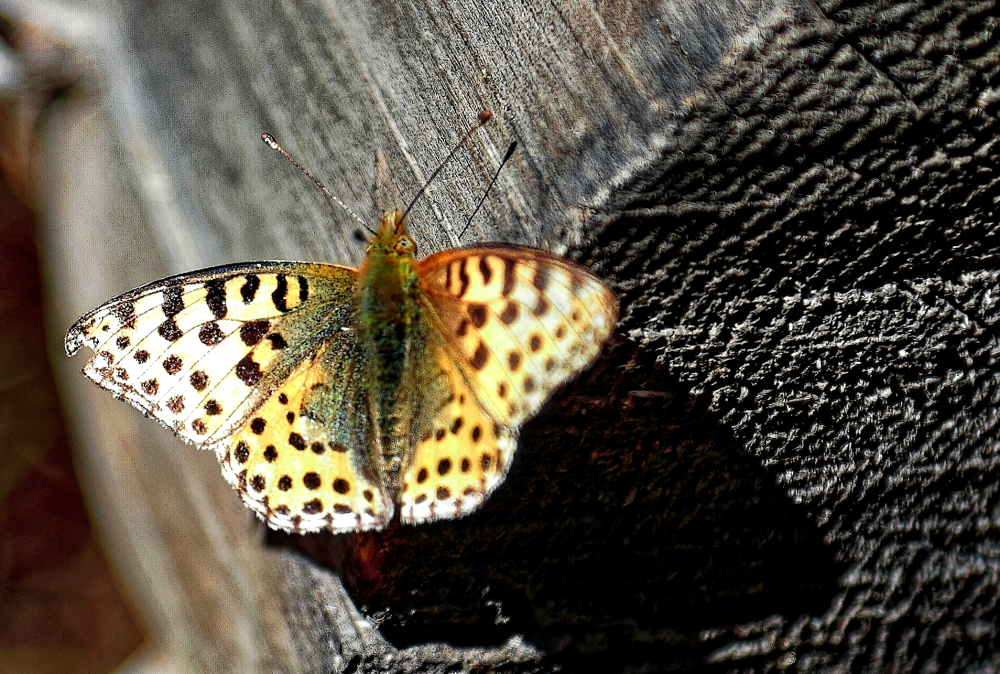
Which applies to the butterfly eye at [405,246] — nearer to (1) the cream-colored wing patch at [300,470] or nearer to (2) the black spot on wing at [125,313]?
(1) the cream-colored wing patch at [300,470]

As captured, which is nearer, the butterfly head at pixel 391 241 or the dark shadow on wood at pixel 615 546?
the dark shadow on wood at pixel 615 546

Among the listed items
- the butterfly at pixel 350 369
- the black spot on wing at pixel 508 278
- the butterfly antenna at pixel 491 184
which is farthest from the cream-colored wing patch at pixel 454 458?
the butterfly antenna at pixel 491 184

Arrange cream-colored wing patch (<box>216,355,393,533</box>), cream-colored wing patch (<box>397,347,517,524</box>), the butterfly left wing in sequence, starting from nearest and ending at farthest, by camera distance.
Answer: cream-colored wing patch (<box>397,347,517,524</box>)
cream-colored wing patch (<box>216,355,393,533</box>)
the butterfly left wing

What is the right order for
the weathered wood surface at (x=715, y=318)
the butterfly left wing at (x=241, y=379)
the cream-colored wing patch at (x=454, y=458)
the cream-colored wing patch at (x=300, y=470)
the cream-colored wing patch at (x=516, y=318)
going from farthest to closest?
the butterfly left wing at (x=241, y=379) → the cream-colored wing patch at (x=300, y=470) → the cream-colored wing patch at (x=454, y=458) → the cream-colored wing patch at (x=516, y=318) → the weathered wood surface at (x=715, y=318)

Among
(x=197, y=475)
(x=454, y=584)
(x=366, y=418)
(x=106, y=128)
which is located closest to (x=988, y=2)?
(x=454, y=584)

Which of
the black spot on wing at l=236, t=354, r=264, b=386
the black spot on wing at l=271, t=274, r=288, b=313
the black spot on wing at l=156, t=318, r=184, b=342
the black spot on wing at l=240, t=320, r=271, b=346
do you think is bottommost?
the black spot on wing at l=236, t=354, r=264, b=386

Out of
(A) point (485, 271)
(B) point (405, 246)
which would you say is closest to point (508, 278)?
(A) point (485, 271)

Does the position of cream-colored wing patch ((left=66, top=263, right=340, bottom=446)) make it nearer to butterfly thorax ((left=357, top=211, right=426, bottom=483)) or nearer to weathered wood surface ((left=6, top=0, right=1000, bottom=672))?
butterfly thorax ((left=357, top=211, right=426, bottom=483))

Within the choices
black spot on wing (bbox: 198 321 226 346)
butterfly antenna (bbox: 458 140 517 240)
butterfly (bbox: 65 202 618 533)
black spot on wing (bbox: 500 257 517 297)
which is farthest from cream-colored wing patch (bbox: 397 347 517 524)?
black spot on wing (bbox: 198 321 226 346)
